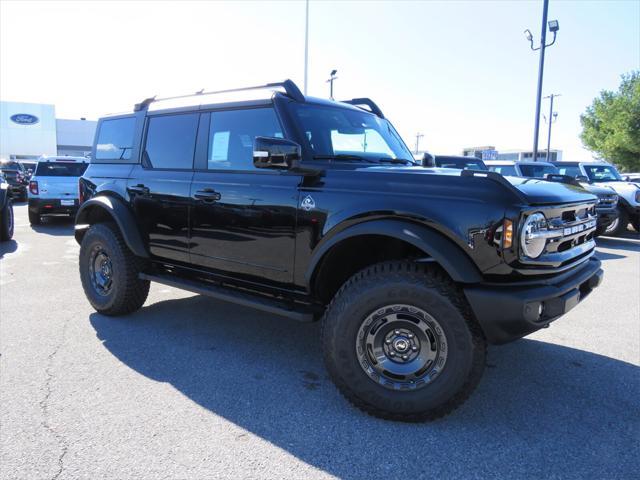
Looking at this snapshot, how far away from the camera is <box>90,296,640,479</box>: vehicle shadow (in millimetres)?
2408

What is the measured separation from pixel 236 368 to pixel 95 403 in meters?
0.96

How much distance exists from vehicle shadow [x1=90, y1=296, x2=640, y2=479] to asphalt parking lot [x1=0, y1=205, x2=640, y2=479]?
0.01 meters

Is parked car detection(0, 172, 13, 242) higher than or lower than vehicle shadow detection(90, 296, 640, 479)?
higher

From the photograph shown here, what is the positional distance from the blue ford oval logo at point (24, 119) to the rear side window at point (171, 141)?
66.3m

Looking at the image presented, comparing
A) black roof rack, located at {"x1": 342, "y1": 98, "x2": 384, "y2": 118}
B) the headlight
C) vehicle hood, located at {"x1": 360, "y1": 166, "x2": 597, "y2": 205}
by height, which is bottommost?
the headlight

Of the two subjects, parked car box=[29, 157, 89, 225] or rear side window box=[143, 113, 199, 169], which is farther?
parked car box=[29, 157, 89, 225]

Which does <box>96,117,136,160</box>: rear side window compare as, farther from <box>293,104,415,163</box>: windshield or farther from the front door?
<box>293,104,415,163</box>: windshield

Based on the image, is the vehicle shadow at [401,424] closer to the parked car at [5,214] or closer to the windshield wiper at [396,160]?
the windshield wiper at [396,160]

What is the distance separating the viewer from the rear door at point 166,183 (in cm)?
396

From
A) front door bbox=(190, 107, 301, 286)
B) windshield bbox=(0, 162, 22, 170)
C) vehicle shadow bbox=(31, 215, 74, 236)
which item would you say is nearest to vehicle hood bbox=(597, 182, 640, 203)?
front door bbox=(190, 107, 301, 286)

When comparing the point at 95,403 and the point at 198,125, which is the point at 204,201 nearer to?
the point at 198,125

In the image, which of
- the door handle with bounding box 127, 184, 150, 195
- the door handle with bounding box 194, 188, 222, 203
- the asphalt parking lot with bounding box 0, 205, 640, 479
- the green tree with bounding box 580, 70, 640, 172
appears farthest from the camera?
the green tree with bounding box 580, 70, 640, 172

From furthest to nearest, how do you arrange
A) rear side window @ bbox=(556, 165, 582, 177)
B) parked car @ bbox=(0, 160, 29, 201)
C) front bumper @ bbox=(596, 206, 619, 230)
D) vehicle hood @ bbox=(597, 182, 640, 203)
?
parked car @ bbox=(0, 160, 29, 201) < rear side window @ bbox=(556, 165, 582, 177) < vehicle hood @ bbox=(597, 182, 640, 203) < front bumper @ bbox=(596, 206, 619, 230)

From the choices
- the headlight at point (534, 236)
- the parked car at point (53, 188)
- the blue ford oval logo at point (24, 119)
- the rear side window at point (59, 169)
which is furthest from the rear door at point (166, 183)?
the blue ford oval logo at point (24, 119)
